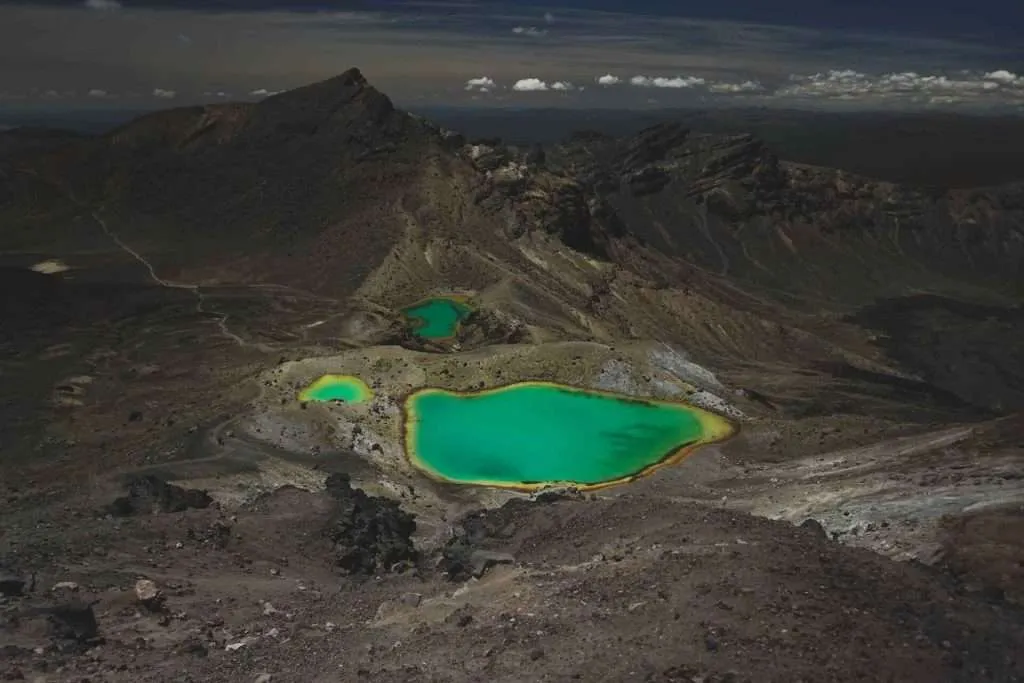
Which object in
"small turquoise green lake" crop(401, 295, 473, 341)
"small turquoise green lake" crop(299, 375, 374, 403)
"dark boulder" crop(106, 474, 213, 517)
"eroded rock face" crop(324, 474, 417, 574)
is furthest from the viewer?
"small turquoise green lake" crop(401, 295, 473, 341)

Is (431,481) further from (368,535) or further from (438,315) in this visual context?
(438,315)

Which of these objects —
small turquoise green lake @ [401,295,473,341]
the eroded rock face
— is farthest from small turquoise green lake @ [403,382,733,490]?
small turquoise green lake @ [401,295,473,341]

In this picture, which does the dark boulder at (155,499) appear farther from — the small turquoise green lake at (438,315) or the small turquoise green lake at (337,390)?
the small turquoise green lake at (438,315)

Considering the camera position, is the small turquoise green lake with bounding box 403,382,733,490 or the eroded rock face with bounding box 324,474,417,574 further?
the small turquoise green lake with bounding box 403,382,733,490

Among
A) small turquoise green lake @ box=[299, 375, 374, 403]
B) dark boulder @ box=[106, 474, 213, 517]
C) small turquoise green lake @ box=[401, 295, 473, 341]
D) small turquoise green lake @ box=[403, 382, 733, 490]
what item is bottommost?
small turquoise green lake @ box=[401, 295, 473, 341]

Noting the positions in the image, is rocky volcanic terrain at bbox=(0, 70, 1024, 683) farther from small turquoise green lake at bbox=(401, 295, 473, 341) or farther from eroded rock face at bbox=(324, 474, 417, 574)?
small turquoise green lake at bbox=(401, 295, 473, 341)

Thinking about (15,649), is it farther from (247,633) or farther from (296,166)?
(296,166)

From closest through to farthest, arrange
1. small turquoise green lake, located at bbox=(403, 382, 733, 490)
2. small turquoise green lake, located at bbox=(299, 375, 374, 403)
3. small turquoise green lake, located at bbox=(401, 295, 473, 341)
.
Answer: small turquoise green lake, located at bbox=(403, 382, 733, 490)
small turquoise green lake, located at bbox=(299, 375, 374, 403)
small turquoise green lake, located at bbox=(401, 295, 473, 341)
